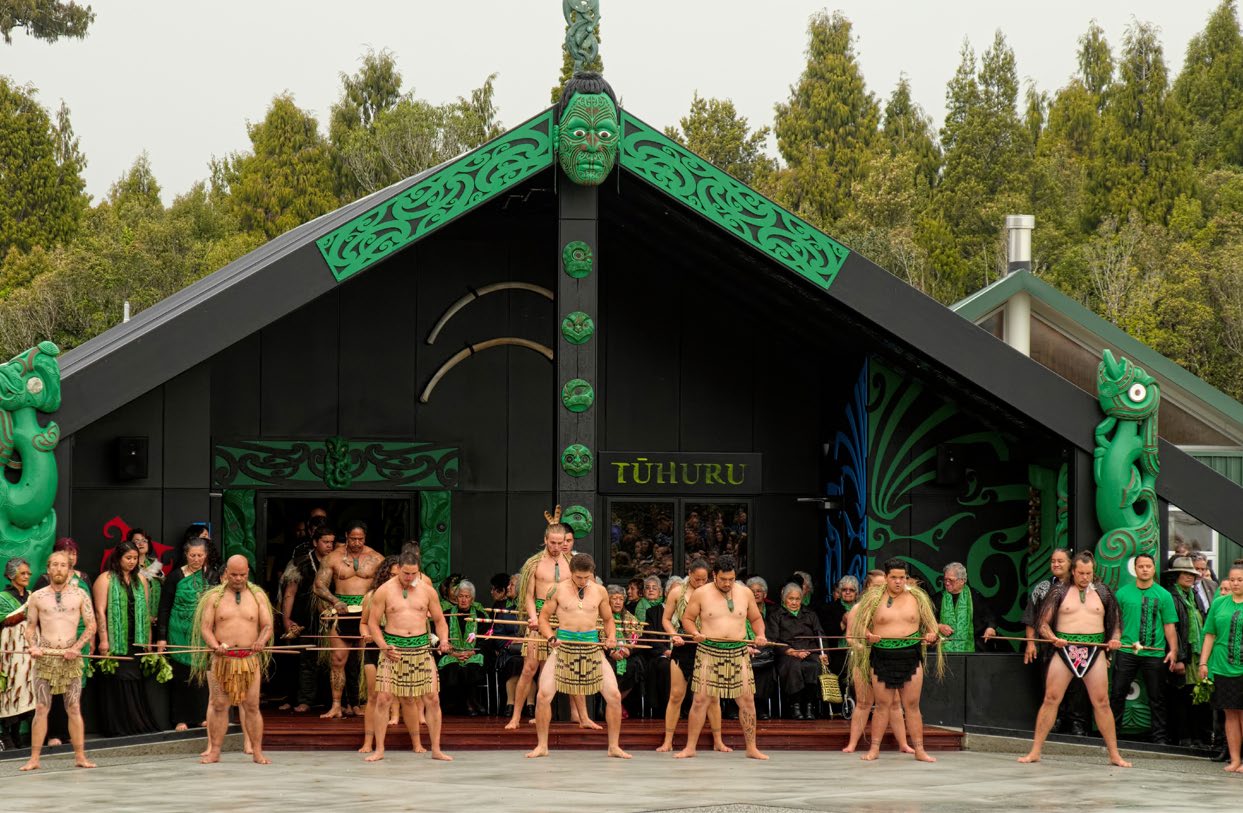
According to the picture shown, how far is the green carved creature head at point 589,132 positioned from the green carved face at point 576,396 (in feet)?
5.40

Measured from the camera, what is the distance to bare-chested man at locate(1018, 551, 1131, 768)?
13.9 meters

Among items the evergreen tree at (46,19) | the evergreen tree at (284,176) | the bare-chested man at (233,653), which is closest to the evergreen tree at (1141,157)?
the evergreen tree at (284,176)

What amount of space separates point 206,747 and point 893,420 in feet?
22.6

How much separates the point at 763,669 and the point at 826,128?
132 feet

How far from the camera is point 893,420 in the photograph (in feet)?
56.3

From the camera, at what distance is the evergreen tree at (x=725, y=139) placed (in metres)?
53.2

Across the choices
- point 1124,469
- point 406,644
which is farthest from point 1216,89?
point 406,644

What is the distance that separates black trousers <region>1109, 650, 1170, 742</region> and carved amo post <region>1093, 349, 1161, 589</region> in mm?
718

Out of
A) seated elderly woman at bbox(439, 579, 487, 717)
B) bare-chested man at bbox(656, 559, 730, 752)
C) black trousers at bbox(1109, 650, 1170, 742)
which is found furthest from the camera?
seated elderly woman at bbox(439, 579, 487, 717)

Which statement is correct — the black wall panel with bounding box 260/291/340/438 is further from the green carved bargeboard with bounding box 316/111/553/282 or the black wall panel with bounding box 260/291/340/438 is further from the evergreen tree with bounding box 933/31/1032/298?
the evergreen tree with bounding box 933/31/1032/298

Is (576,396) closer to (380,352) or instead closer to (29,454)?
(380,352)

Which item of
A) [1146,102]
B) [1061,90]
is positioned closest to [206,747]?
[1146,102]

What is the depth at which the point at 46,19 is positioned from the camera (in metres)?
56.5

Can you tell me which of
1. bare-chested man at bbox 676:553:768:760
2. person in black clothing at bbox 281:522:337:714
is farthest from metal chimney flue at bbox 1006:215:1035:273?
person in black clothing at bbox 281:522:337:714
